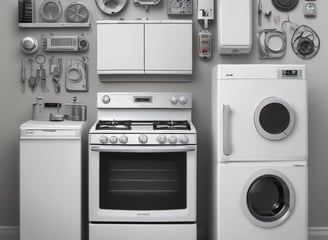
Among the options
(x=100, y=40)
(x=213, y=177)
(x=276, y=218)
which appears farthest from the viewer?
(x=100, y=40)

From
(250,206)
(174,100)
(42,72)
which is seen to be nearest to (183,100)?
(174,100)

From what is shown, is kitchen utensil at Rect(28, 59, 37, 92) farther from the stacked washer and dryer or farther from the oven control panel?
the stacked washer and dryer

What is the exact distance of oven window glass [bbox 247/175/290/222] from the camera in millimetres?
3090

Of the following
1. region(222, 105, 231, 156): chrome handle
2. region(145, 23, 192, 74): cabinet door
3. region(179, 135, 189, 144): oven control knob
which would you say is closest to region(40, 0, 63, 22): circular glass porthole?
region(145, 23, 192, 74): cabinet door

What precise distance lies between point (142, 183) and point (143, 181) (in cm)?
2

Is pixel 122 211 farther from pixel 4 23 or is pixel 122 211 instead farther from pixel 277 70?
pixel 4 23

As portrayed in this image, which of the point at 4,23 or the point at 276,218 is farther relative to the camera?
the point at 4,23

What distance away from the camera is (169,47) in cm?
360

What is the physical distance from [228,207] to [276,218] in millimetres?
354

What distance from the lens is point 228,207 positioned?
308 centimetres

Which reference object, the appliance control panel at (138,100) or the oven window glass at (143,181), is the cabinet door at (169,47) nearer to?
the appliance control panel at (138,100)

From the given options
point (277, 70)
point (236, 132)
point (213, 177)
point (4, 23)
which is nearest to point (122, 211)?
point (213, 177)

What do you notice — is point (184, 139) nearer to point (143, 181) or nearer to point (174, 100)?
point (143, 181)

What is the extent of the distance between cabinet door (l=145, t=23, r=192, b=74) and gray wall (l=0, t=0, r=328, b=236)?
0.47ft
